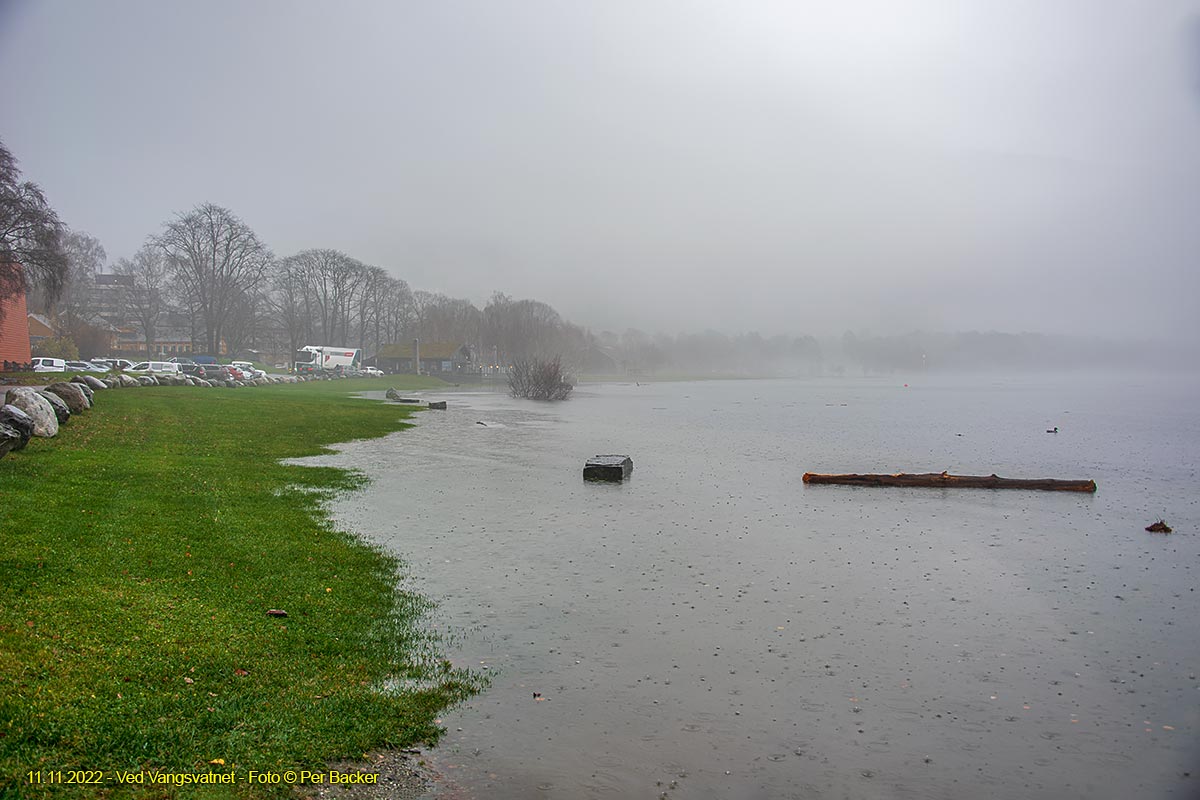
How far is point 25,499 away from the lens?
13312mm

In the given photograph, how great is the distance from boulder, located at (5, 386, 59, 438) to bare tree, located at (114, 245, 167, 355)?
9749 cm

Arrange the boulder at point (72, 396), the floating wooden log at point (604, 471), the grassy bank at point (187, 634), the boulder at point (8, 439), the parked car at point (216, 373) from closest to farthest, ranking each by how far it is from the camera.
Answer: the grassy bank at point (187, 634) < the boulder at point (8, 439) < the floating wooden log at point (604, 471) < the boulder at point (72, 396) < the parked car at point (216, 373)

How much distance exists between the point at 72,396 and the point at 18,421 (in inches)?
392

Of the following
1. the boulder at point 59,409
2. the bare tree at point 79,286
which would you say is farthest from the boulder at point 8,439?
the bare tree at point 79,286

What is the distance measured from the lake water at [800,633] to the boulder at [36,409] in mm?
8323

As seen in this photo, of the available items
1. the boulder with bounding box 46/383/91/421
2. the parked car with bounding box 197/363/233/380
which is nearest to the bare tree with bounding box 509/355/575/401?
the parked car with bounding box 197/363/233/380

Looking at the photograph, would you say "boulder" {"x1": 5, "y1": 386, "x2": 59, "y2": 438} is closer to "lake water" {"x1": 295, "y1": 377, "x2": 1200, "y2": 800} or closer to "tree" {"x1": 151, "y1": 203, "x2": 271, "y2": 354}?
"lake water" {"x1": 295, "y1": 377, "x2": 1200, "y2": 800}

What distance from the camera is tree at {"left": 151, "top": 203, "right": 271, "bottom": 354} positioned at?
89.2 meters

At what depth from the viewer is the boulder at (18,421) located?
17.8m

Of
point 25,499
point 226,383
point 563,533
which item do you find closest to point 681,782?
point 563,533

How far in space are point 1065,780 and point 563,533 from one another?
430 inches

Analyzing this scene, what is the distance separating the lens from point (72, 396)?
26.8m

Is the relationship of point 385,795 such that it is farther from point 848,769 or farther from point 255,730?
point 848,769

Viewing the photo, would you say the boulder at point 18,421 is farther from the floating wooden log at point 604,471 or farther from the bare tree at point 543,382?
the bare tree at point 543,382
